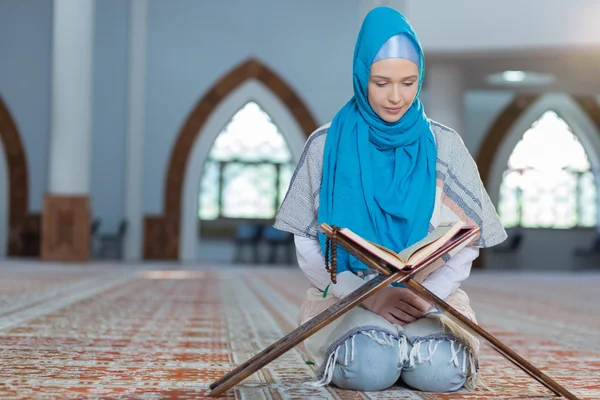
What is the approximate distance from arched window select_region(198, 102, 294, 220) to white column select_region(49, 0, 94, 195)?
441 cm

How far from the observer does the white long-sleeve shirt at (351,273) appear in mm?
2090

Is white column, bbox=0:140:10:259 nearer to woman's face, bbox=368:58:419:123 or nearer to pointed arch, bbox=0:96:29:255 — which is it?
pointed arch, bbox=0:96:29:255

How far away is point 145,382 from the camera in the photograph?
7.11 feet

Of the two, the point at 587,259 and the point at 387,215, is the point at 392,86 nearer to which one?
the point at 387,215

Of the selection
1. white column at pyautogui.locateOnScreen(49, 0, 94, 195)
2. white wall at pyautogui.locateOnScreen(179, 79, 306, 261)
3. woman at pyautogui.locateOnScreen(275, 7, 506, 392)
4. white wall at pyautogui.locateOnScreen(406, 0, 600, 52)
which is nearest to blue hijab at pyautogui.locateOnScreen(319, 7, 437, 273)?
woman at pyautogui.locateOnScreen(275, 7, 506, 392)

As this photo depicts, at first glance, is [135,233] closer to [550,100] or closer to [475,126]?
[475,126]

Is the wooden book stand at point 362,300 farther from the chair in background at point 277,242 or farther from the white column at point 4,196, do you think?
the white column at point 4,196

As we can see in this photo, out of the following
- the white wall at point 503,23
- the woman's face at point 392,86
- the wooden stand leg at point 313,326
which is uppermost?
the white wall at point 503,23

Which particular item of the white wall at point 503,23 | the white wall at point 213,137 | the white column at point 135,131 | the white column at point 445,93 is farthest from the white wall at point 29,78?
the white wall at point 503,23

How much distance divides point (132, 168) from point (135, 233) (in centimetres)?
110

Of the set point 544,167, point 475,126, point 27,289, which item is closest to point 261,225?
point 475,126

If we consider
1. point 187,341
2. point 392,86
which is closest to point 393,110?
point 392,86

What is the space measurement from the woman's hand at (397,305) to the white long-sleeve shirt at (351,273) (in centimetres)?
6

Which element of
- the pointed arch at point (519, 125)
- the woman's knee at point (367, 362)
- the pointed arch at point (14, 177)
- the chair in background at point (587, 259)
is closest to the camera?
the woman's knee at point (367, 362)
